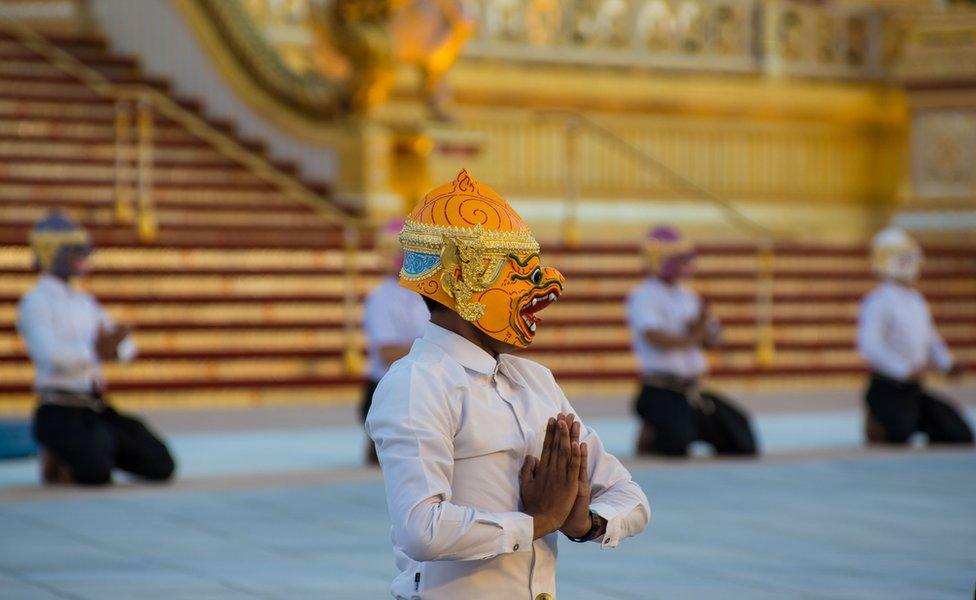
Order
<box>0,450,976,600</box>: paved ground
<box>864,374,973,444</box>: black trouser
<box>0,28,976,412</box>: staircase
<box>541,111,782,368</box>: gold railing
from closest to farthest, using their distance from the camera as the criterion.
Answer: <box>0,450,976,600</box>: paved ground, <box>864,374,973,444</box>: black trouser, <box>0,28,976,412</box>: staircase, <box>541,111,782,368</box>: gold railing

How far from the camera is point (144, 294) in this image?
13883 mm

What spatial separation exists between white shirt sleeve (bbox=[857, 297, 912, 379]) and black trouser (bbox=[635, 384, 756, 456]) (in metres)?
1.02

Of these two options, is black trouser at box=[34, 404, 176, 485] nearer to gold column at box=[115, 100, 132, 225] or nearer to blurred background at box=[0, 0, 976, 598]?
blurred background at box=[0, 0, 976, 598]

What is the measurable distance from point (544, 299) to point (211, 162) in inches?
520

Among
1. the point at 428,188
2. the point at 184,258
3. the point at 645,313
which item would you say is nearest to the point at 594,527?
the point at 645,313

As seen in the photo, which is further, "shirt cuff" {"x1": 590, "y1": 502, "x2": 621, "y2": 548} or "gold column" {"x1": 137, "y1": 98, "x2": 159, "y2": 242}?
"gold column" {"x1": 137, "y1": 98, "x2": 159, "y2": 242}

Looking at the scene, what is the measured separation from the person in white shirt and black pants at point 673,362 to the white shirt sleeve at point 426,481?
6.83 m

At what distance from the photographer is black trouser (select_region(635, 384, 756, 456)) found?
10.5m

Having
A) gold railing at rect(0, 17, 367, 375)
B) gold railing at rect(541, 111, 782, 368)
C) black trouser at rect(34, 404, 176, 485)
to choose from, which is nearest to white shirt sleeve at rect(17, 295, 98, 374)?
black trouser at rect(34, 404, 176, 485)

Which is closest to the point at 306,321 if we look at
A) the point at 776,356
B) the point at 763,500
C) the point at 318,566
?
the point at 776,356

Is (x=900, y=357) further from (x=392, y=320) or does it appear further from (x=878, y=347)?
(x=392, y=320)

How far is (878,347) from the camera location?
1116cm

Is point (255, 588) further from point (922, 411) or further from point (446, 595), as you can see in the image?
point (922, 411)

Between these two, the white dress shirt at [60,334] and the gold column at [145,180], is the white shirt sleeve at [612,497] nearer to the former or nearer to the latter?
the white dress shirt at [60,334]
